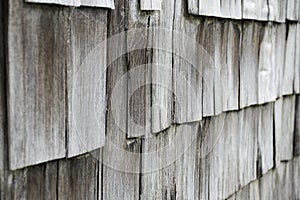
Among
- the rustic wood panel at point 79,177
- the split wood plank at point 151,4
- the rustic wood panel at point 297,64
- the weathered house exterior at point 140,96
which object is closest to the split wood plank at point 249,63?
the weathered house exterior at point 140,96

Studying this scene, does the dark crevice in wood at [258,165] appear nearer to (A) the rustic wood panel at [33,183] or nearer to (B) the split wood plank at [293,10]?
(B) the split wood plank at [293,10]

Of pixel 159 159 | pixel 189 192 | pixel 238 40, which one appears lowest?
pixel 189 192

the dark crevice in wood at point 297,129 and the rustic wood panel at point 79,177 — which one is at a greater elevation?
the rustic wood panel at point 79,177

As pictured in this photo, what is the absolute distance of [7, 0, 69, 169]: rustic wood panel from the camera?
3.65 ft

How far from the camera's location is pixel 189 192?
2.02 metres

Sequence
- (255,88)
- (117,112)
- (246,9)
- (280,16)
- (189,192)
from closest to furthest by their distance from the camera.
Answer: (117,112)
(189,192)
(246,9)
(255,88)
(280,16)

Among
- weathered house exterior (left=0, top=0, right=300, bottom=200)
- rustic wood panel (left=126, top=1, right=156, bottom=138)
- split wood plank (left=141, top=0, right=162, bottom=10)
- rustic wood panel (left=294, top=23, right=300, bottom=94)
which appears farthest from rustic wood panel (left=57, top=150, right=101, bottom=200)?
rustic wood panel (left=294, top=23, right=300, bottom=94)

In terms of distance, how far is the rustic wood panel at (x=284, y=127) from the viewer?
3.00 metres

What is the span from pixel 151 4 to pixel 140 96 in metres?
0.25

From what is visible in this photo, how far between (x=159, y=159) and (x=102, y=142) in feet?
1.32

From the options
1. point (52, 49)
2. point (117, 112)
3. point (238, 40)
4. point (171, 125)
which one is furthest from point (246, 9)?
point (52, 49)

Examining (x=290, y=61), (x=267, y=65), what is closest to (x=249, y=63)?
(x=267, y=65)

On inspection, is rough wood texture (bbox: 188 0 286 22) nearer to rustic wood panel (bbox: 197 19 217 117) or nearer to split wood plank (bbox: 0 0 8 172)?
rustic wood panel (bbox: 197 19 217 117)

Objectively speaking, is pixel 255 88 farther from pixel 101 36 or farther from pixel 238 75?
pixel 101 36
